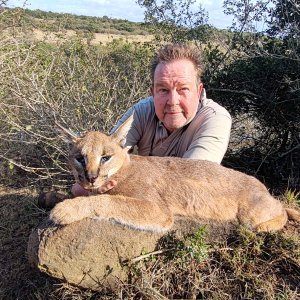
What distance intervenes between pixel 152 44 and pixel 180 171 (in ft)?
22.5

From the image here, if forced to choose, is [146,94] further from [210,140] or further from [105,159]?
[105,159]

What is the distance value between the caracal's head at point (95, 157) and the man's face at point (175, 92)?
1.12 m

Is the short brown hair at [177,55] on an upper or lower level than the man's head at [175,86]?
upper

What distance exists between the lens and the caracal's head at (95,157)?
3.97 m

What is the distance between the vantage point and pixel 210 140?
5.20 meters

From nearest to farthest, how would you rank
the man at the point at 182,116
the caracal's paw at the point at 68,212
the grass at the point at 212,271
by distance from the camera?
1. the caracal's paw at the point at 68,212
2. the grass at the point at 212,271
3. the man at the point at 182,116

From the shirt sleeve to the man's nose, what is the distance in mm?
447

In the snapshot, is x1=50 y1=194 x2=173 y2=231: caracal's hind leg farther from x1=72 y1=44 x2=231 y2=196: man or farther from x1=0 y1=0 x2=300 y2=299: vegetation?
x1=72 y1=44 x2=231 y2=196: man

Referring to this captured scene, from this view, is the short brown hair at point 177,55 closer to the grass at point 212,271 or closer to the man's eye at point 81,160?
the man's eye at point 81,160

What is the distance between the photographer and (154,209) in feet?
13.4

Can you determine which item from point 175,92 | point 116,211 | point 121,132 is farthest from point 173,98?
point 116,211

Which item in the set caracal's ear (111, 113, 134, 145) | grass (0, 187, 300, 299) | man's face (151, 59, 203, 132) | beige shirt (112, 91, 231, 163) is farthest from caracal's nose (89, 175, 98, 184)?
man's face (151, 59, 203, 132)

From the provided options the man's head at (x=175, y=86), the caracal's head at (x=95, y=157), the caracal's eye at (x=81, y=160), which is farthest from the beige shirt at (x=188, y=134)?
the caracal's eye at (x=81, y=160)

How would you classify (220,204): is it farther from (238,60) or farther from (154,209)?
(238,60)
